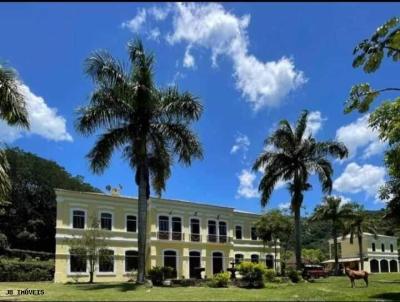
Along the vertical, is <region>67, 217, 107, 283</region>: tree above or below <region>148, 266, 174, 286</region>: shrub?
above

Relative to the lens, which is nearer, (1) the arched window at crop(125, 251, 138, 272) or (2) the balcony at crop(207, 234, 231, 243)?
(1) the arched window at crop(125, 251, 138, 272)

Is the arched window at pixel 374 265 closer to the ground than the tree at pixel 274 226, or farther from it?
closer to the ground

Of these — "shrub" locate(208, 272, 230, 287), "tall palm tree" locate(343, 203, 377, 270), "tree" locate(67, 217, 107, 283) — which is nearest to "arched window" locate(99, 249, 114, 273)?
"tree" locate(67, 217, 107, 283)

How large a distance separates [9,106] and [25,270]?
2790 centimetres

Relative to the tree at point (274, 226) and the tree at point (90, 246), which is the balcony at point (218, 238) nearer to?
the tree at point (274, 226)

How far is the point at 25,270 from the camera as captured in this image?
4234 centimetres

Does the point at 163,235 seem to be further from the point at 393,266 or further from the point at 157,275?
the point at 393,266

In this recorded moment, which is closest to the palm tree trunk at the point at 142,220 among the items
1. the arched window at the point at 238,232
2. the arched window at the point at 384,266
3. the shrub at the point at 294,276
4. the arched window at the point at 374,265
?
the shrub at the point at 294,276

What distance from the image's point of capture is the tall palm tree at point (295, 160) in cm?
3709

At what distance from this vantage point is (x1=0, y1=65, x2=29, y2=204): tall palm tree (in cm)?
1777

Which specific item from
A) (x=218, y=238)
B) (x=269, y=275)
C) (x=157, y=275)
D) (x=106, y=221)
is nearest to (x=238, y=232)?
(x=218, y=238)

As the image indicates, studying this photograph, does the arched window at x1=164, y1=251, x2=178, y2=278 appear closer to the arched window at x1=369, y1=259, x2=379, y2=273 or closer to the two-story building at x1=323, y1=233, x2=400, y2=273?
the two-story building at x1=323, y1=233, x2=400, y2=273

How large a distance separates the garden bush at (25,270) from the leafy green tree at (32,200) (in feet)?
48.7

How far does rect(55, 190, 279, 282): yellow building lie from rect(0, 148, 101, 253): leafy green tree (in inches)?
635
